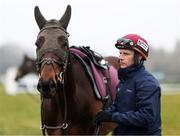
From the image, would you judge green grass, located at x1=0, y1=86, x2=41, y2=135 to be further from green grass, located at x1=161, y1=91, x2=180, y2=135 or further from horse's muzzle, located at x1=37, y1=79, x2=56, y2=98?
horse's muzzle, located at x1=37, y1=79, x2=56, y2=98

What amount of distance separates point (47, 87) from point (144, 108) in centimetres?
130

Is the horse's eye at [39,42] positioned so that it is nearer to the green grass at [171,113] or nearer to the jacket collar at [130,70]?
the jacket collar at [130,70]

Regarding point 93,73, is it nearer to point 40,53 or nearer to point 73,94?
point 73,94

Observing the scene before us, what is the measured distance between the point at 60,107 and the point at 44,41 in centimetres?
90

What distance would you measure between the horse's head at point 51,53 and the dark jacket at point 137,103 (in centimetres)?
93

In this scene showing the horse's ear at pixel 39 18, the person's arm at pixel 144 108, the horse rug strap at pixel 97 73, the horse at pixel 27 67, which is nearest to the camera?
the person's arm at pixel 144 108

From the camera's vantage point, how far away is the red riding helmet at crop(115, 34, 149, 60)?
5.12 meters

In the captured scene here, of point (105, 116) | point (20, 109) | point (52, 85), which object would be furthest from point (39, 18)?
point (20, 109)

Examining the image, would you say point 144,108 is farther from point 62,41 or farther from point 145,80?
point 62,41

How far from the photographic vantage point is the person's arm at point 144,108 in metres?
4.91

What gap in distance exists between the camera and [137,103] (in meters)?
4.99

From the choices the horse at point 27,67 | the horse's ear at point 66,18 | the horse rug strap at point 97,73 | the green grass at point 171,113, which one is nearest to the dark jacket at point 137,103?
the horse's ear at point 66,18

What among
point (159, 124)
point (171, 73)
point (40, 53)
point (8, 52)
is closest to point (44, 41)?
point (40, 53)

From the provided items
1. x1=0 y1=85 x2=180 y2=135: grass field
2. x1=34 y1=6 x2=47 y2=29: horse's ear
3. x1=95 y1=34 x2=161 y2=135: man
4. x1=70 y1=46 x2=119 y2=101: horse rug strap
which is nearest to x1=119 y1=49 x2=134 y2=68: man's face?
x1=95 y1=34 x2=161 y2=135: man
